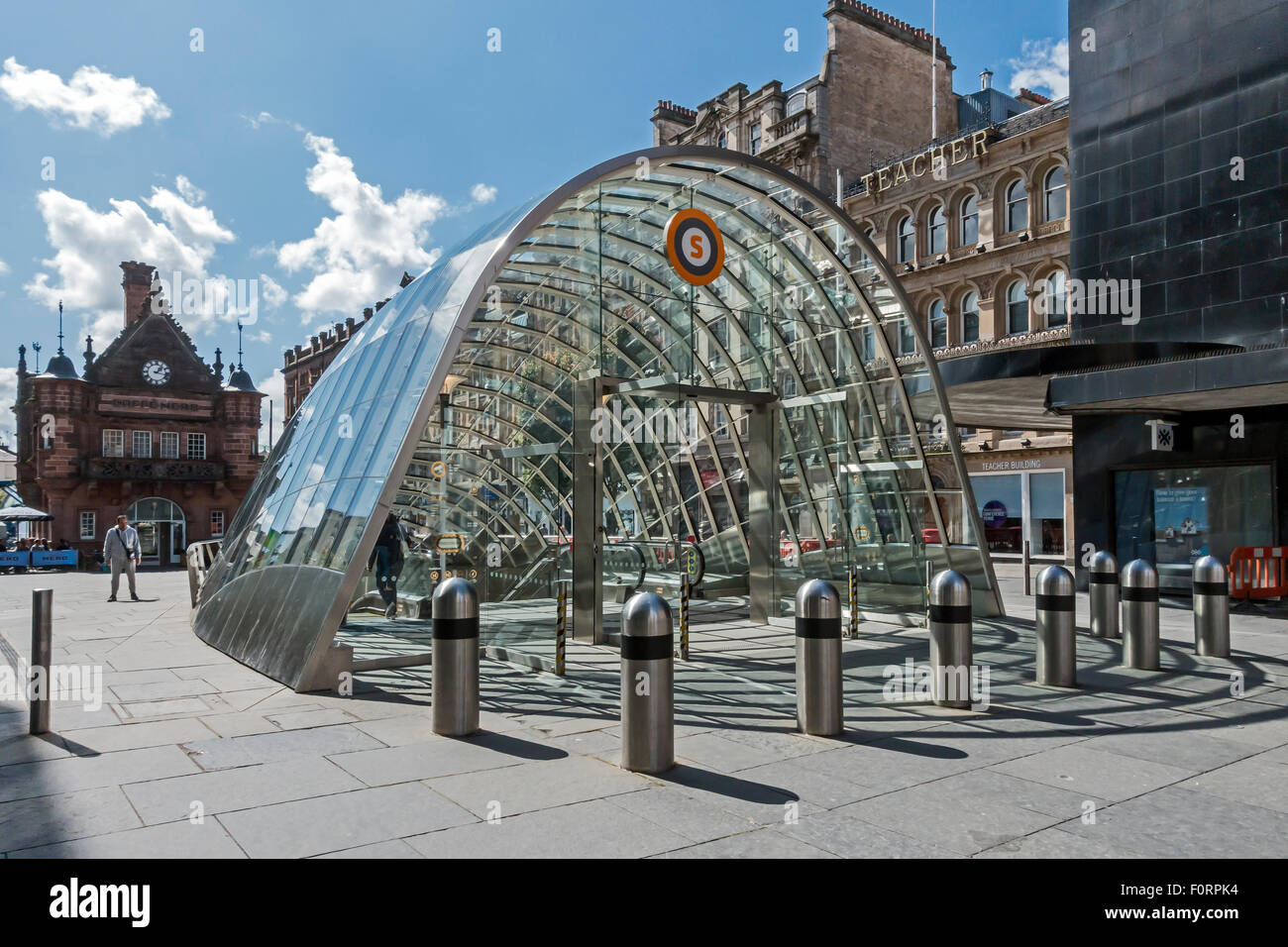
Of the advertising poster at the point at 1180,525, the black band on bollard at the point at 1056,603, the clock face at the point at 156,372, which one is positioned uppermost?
the clock face at the point at 156,372

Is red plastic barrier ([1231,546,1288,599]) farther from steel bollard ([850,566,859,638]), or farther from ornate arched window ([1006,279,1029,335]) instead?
ornate arched window ([1006,279,1029,335])

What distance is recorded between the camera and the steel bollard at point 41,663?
6918mm

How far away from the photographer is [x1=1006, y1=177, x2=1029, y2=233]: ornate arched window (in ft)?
98.9

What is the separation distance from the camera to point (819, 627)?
6.54 metres

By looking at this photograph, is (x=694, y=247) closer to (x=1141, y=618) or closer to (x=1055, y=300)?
(x=1141, y=618)

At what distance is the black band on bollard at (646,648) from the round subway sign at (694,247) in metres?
8.03

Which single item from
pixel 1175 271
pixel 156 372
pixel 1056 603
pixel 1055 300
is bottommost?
pixel 1056 603

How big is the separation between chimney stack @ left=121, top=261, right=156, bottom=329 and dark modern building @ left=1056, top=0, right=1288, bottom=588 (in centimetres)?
5341

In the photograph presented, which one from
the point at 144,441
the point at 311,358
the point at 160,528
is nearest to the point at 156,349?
the point at 144,441

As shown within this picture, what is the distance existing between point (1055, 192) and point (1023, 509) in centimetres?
998

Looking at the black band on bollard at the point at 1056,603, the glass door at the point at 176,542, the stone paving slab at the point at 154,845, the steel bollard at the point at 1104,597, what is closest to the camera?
the stone paving slab at the point at 154,845

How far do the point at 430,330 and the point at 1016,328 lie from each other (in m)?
25.3

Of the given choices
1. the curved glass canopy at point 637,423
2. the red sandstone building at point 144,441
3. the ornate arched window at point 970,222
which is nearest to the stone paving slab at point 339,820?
the curved glass canopy at point 637,423

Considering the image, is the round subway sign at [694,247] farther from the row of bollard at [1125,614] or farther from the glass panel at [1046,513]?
the glass panel at [1046,513]
